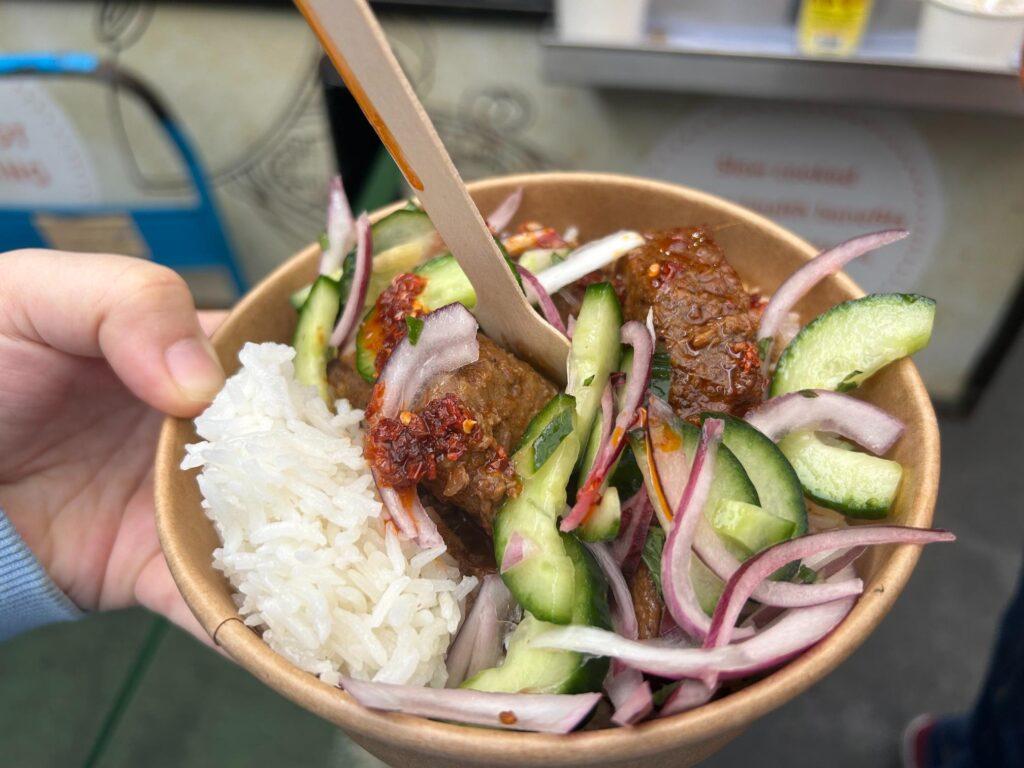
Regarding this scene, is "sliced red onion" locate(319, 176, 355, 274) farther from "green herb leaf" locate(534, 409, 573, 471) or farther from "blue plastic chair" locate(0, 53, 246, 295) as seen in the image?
"blue plastic chair" locate(0, 53, 246, 295)

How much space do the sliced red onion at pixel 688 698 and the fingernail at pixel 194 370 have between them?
89cm

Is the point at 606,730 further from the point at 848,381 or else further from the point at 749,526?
the point at 848,381

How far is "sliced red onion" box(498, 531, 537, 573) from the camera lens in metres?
1.03

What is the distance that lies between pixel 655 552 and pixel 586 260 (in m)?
0.56

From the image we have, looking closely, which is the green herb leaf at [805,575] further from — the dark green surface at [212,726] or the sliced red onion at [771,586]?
the dark green surface at [212,726]

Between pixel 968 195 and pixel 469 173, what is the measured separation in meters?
1.78

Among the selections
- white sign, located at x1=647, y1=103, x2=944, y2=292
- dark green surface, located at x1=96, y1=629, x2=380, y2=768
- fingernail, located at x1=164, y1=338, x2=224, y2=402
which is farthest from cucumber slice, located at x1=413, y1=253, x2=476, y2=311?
white sign, located at x1=647, y1=103, x2=944, y2=292

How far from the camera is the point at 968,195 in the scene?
2621 mm

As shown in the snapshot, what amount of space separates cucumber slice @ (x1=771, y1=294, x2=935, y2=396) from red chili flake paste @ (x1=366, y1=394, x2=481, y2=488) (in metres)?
0.55

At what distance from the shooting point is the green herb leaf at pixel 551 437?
1.12m

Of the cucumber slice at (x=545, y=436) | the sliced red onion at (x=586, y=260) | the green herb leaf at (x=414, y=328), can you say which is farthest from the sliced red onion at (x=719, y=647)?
the sliced red onion at (x=586, y=260)

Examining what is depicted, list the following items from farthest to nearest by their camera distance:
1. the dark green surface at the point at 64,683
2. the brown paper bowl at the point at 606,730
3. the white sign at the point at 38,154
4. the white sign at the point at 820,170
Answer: the white sign at the point at 38,154 < the white sign at the point at 820,170 < the dark green surface at the point at 64,683 < the brown paper bowl at the point at 606,730

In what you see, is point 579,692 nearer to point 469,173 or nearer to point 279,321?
point 279,321

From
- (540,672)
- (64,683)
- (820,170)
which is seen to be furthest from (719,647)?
(820,170)
